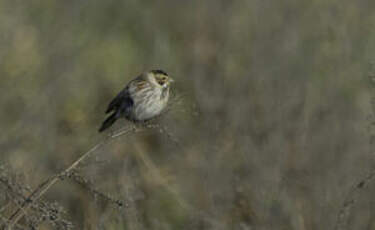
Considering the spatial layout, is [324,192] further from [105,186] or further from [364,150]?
[105,186]

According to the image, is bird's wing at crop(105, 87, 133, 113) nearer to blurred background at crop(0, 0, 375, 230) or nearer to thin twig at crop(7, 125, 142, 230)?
blurred background at crop(0, 0, 375, 230)

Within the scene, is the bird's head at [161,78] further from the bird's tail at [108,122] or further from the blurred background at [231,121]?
the bird's tail at [108,122]

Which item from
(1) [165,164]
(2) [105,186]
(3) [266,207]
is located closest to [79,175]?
(2) [105,186]

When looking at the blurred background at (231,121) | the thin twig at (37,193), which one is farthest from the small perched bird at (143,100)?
the thin twig at (37,193)

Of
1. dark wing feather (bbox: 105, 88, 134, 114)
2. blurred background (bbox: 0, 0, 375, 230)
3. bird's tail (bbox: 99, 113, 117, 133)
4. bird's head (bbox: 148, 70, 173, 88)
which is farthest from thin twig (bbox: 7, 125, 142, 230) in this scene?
bird's head (bbox: 148, 70, 173, 88)

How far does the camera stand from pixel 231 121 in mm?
6910

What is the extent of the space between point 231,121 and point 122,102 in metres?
1.18

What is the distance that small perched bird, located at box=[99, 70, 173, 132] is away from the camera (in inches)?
234

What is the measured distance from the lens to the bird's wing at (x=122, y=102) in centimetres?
594

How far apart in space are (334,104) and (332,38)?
1.86ft

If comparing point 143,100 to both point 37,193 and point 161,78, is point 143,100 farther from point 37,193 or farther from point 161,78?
point 37,193

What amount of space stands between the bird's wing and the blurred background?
0.82 feet

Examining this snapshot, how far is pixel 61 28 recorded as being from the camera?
7664 millimetres

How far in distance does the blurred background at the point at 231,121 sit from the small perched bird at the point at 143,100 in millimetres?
130
